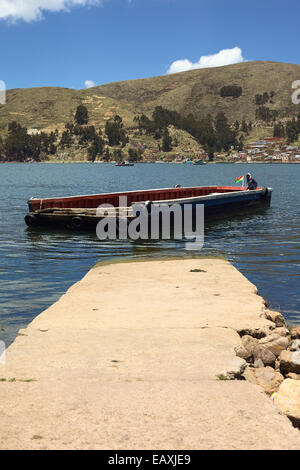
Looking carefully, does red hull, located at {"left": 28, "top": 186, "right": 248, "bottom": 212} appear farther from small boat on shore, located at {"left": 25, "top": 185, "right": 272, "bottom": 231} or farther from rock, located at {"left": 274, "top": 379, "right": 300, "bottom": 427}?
rock, located at {"left": 274, "top": 379, "right": 300, "bottom": 427}

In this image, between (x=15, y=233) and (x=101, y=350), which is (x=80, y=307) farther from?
(x=15, y=233)

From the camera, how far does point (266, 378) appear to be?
7059 mm

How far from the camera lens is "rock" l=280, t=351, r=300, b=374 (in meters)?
7.38

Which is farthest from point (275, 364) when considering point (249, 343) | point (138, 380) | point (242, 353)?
point (138, 380)

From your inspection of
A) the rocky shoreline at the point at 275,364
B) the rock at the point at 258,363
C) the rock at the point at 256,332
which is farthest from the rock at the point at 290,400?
the rock at the point at 256,332

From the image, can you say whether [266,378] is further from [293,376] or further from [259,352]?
[259,352]

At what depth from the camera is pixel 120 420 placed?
515 cm

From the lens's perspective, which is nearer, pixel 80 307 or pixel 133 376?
pixel 133 376

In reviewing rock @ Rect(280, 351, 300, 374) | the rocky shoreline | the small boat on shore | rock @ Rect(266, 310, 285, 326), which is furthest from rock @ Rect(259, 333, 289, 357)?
the small boat on shore

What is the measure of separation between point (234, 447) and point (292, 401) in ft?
5.23

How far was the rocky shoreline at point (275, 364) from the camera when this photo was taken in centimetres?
600

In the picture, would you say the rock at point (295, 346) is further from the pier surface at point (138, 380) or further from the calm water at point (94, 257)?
the calm water at point (94, 257)

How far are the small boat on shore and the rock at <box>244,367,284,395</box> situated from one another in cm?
1836
